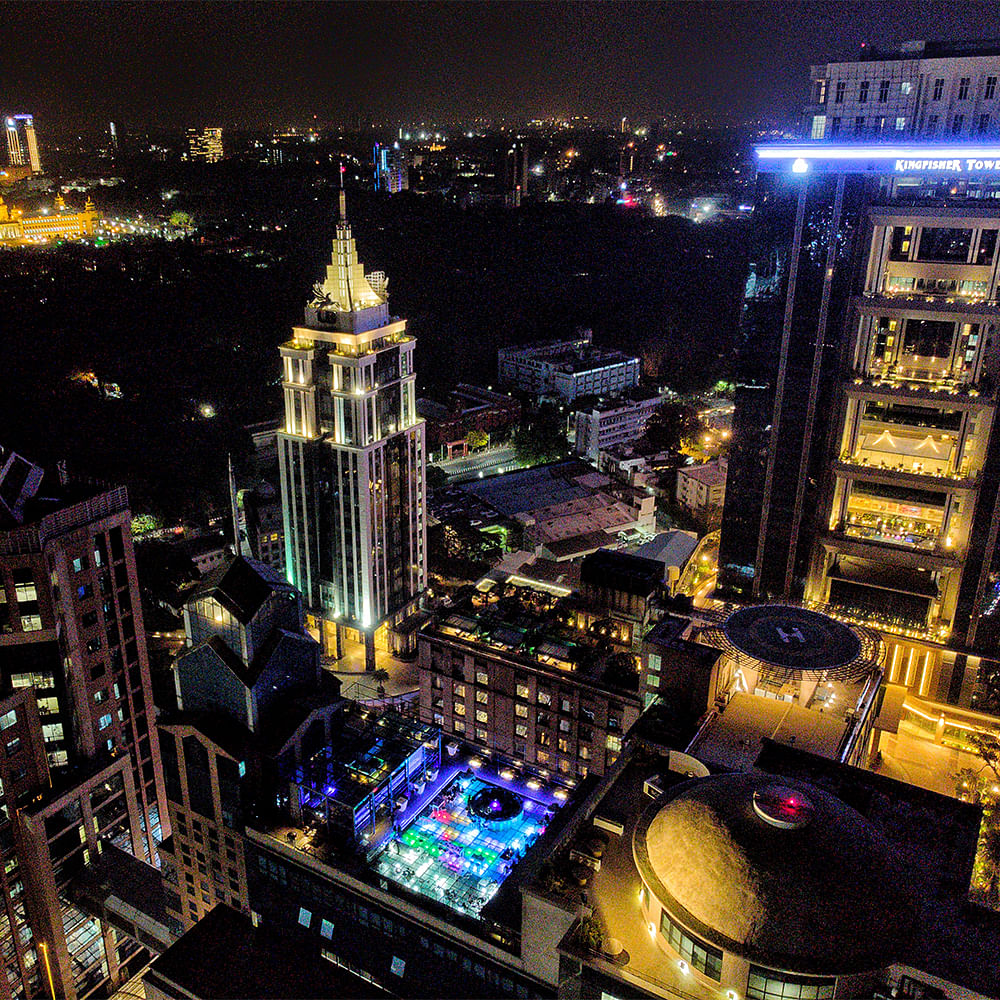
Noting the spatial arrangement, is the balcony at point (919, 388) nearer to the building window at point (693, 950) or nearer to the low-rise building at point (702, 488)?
the building window at point (693, 950)

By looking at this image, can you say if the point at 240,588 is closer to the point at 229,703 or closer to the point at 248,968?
the point at 229,703

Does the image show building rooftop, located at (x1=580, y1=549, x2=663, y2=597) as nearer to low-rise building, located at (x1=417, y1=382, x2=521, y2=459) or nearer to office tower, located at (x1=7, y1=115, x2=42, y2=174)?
low-rise building, located at (x1=417, y1=382, x2=521, y2=459)

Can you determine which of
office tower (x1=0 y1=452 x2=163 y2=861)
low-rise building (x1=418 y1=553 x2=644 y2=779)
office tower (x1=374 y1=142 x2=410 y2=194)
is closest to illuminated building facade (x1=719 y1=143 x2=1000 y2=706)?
low-rise building (x1=418 y1=553 x2=644 y2=779)

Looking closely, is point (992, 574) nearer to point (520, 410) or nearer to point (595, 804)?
point (595, 804)

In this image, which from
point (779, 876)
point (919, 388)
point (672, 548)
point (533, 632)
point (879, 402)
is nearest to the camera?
point (779, 876)

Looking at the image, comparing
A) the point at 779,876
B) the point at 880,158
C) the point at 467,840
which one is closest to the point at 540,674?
the point at 467,840

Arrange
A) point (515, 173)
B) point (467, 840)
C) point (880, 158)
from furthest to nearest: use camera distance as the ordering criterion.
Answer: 1. point (515, 173)
2. point (880, 158)
3. point (467, 840)

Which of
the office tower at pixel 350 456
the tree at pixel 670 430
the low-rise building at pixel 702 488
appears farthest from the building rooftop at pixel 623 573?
the tree at pixel 670 430
